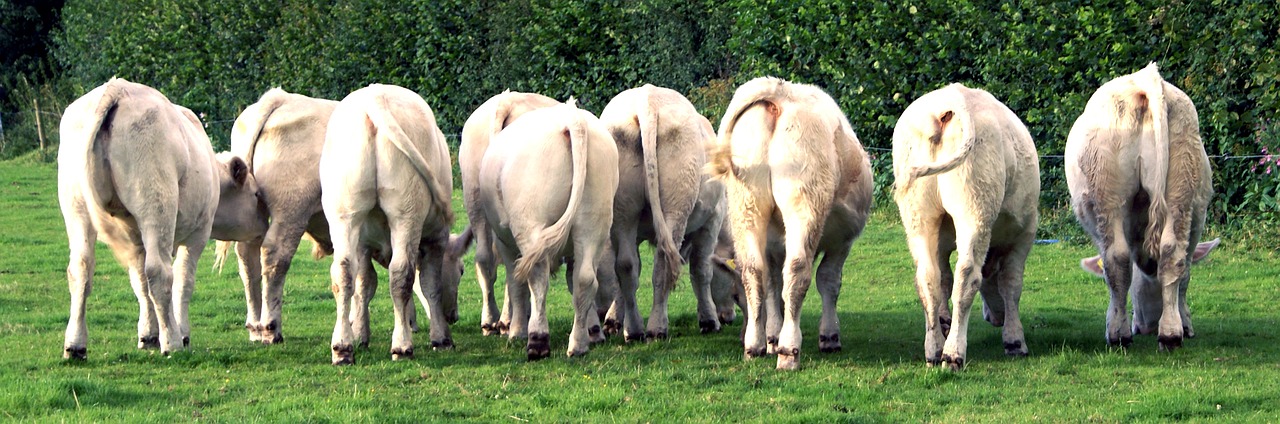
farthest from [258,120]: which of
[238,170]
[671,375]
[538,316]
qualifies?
[671,375]

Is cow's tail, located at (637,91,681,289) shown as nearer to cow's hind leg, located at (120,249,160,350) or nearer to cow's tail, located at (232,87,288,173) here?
cow's tail, located at (232,87,288,173)

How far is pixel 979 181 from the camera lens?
808cm

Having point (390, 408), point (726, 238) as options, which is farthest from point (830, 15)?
point (390, 408)

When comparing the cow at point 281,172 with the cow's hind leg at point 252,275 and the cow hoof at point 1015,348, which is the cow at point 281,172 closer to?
the cow's hind leg at point 252,275

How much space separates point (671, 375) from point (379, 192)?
2.03m

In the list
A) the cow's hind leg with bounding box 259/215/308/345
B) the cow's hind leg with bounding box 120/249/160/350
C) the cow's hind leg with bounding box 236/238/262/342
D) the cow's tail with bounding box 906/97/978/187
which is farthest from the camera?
the cow's hind leg with bounding box 236/238/262/342

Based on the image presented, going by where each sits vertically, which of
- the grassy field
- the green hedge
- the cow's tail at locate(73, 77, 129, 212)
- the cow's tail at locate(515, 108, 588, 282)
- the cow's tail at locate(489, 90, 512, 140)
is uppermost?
the green hedge

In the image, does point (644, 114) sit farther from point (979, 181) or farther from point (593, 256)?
point (979, 181)

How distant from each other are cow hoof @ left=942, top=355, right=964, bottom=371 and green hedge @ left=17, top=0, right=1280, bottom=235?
5.91 metres

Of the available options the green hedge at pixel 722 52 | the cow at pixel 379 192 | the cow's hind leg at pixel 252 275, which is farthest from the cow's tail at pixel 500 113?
the green hedge at pixel 722 52

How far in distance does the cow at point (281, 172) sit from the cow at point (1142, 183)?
4732mm

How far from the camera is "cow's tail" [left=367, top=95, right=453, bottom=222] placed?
848cm

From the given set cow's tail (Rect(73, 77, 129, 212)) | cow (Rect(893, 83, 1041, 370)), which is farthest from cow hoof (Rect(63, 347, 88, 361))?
cow (Rect(893, 83, 1041, 370))

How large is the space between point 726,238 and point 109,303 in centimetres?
543
